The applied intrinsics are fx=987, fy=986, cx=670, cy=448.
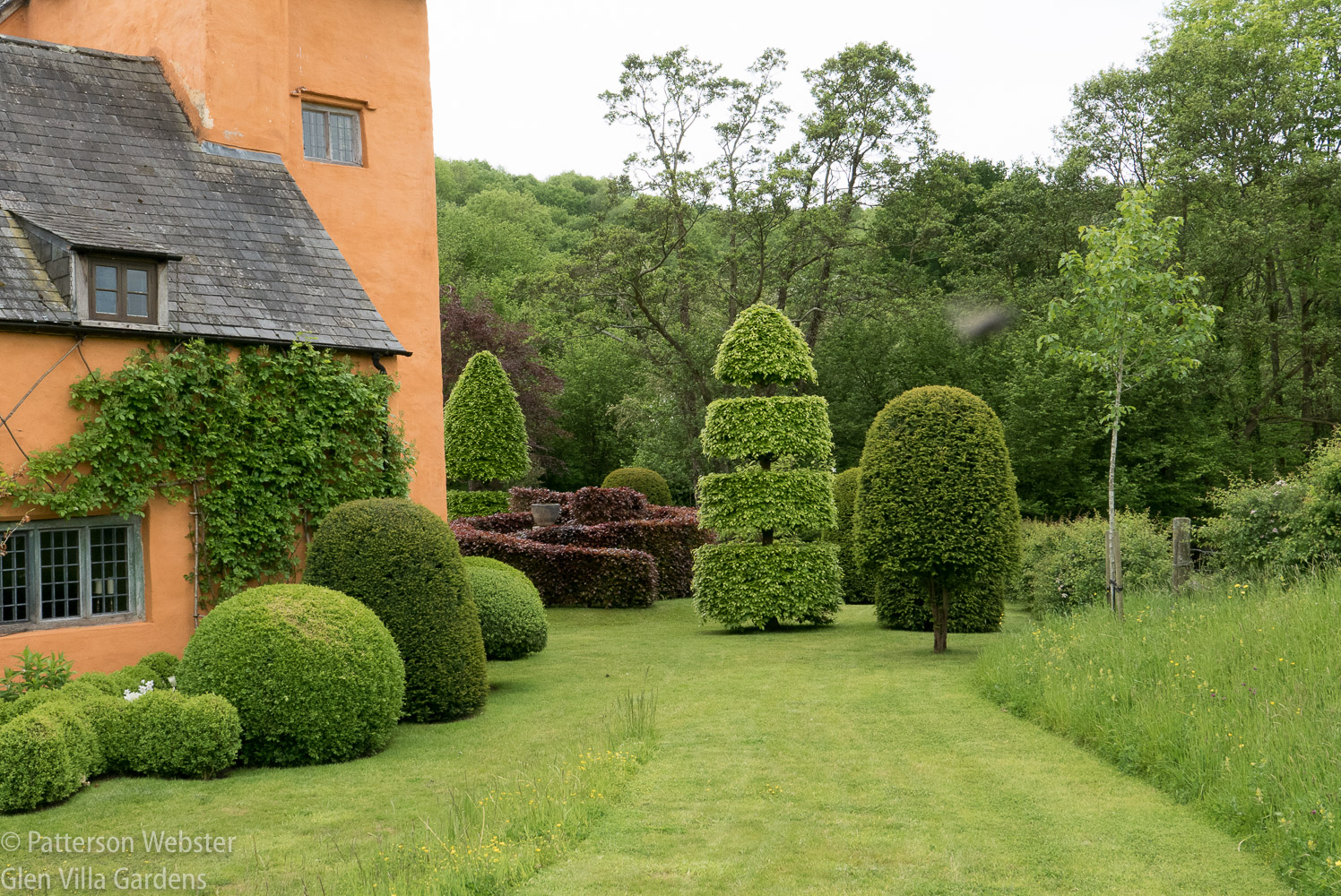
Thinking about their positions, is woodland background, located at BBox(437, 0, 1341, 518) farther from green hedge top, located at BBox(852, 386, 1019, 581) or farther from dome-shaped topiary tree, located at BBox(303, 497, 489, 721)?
dome-shaped topiary tree, located at BBox(303, 497, 489, 721)

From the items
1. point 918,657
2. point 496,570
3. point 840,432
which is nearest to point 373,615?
point 496,570

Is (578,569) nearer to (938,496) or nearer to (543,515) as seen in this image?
(543,515)

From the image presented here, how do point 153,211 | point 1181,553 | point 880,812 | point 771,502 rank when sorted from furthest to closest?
point 771,502 → point 1181,553 → point 153,211 → point 880,812

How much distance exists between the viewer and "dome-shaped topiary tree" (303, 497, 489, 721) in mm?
10047

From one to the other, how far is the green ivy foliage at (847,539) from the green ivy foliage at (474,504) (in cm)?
1016

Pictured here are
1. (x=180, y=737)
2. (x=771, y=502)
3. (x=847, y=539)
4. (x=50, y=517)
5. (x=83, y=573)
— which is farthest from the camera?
(x=847, y=539)

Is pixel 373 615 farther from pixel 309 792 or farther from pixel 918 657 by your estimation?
pixel 918 657

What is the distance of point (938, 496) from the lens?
12.9 metres

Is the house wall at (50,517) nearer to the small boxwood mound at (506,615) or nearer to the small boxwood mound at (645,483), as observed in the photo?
the small boxwood mound at (506,615)

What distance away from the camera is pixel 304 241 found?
1277 centimetres

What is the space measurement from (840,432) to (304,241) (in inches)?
967

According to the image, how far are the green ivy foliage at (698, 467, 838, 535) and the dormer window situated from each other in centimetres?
962

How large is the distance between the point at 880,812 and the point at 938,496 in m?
6.87

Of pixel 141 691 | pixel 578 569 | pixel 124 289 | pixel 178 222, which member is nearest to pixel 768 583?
pixel 578 569
